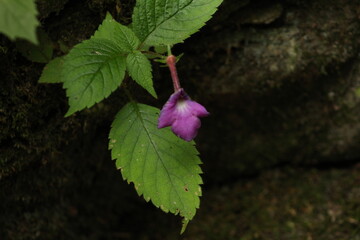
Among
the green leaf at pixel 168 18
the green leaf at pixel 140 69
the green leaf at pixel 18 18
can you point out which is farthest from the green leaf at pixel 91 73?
the green leaf at pixel 18 18

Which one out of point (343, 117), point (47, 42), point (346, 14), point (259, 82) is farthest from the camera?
point (343, 117)

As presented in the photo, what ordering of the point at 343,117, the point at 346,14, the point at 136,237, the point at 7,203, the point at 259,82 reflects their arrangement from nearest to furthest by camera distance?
the point at 7,203
the point at 346,14
the point at 259,82
the point at 343,117
the point at 136,237

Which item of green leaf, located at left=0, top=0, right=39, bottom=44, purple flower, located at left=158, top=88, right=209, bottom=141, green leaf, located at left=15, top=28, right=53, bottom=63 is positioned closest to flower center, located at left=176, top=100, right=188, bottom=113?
purple flower, located at left=158, top=88, right=209, bottom=141

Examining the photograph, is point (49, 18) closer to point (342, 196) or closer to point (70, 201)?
point (70, 201)

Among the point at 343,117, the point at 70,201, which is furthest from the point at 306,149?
the point at 70,201

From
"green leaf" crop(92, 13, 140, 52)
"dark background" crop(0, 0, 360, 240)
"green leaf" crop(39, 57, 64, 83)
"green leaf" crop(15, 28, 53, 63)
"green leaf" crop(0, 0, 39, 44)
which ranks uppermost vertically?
"green leaf" crop(0, 0, 39, 44)

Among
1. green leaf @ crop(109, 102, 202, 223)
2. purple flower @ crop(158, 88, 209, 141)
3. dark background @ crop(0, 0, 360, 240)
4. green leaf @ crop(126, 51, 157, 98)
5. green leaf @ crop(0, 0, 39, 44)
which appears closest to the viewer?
green leaf @ crop(0, 0, 39, 44)

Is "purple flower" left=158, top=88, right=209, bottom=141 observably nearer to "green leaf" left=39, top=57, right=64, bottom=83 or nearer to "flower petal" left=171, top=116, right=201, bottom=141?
"flower petal" left=171, top=116, right=201, bottom=141
